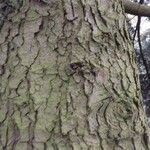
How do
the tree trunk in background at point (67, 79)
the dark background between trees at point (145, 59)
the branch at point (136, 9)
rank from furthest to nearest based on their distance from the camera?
the dark background between trees at point (145, 59) < the branch at point (136, 9) < the tree trunk in background at point (67, 79)

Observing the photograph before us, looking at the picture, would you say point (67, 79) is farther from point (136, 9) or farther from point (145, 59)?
point (145, 59)

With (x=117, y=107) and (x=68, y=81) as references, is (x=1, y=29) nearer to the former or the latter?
(x=68, y=81)

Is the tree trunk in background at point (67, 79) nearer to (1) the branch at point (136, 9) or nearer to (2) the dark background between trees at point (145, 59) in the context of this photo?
(1) the branch at point (136, 9)

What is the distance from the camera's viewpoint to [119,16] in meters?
1.35

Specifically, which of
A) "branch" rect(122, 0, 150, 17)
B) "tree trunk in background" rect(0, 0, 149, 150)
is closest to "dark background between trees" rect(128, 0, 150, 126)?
"branch" rect(122, 0, 150, 17)

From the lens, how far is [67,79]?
1141 mm

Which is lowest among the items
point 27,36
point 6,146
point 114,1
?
point 6,146

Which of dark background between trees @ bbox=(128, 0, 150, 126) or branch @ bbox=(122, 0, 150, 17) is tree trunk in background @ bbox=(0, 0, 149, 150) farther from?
dark background between trees @ bbox=(128, 0, 150, 126)

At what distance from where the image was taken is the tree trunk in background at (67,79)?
1.08 meters

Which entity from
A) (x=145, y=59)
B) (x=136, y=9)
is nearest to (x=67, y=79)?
(x=136, y=9)

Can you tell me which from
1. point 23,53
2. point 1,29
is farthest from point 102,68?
point 1,29

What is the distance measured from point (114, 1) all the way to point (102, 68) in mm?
304

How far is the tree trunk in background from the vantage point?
1.08 meters

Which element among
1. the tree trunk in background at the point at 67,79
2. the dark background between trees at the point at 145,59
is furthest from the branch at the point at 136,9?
the tree trunk in background at the point at 67,79
